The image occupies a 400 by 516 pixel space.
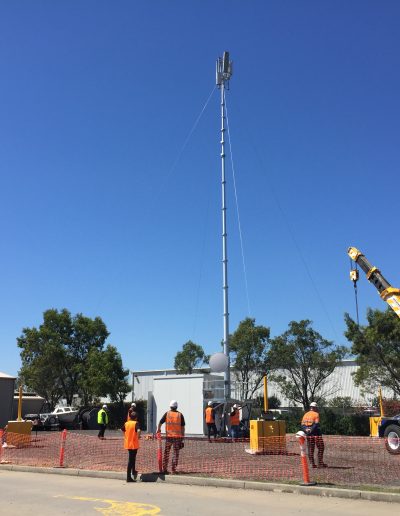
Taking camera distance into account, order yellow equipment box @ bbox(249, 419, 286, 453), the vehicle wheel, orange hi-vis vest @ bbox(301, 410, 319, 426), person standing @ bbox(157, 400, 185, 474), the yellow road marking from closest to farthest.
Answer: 1. the yellow road marking
2. person standing @ bbox(157, 400, 185, 474)
3. orange hi-vis vest @ bbox(301, 410, 319, 426)
4. yellow equipment box @ bbox(249, 419, 286, 453)
5. the vehicle wheel

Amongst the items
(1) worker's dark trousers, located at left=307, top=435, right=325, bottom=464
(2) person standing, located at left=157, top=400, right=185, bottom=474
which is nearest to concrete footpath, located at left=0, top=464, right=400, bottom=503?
(2) person standing, located at left=157, top=400, right=185, bottom=474

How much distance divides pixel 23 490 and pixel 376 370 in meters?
24.0

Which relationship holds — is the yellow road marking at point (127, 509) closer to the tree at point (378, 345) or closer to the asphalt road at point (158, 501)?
the asphalt road at point (158, 501)

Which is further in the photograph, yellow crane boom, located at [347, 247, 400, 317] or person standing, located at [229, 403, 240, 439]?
person standing, located at [229, 403, 240, 439]

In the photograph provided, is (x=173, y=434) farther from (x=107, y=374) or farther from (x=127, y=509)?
(x=107, y=374)

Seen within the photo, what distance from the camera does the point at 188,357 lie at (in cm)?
4734

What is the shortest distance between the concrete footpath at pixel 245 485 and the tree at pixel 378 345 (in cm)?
1888

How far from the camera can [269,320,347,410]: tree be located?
3753cm

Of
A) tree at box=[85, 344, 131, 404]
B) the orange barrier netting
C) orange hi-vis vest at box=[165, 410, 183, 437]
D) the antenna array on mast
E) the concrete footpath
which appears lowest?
Result: the concrete footpath

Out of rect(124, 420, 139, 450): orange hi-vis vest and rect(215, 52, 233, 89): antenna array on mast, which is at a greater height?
rect(215, 52, 233, 89): antenna array on mast

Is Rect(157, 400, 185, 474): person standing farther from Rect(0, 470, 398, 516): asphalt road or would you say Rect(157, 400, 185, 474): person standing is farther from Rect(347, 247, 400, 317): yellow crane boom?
Rect(347, 247, 400, 317): yellow crane boom

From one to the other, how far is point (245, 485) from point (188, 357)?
36.9m

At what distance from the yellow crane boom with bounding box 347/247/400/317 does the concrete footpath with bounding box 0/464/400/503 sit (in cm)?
→ 1144

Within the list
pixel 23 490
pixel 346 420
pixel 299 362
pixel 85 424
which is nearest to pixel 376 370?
pixel 346 420
